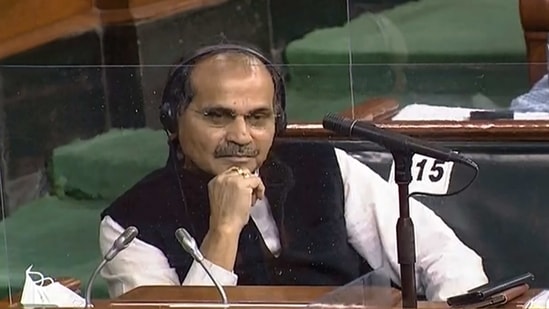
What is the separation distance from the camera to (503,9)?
396 cm

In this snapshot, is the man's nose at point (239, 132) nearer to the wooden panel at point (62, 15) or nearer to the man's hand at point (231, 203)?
the man's hand at point (231, 203)

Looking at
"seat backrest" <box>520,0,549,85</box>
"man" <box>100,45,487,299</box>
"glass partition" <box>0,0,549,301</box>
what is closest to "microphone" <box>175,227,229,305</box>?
"man" <box>100,45,487,299</box>

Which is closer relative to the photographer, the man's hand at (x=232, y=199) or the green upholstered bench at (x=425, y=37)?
the man's hand at (x=232, y=199)

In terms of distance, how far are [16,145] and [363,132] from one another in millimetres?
564

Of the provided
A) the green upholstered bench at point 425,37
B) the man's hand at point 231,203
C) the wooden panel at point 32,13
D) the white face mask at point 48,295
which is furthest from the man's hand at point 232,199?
the wooden panel at point 32,13

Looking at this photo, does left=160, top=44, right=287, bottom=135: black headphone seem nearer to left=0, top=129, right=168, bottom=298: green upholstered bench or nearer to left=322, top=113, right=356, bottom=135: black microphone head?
left=0, top=129, right=168, bottom=298: green upholstered bench

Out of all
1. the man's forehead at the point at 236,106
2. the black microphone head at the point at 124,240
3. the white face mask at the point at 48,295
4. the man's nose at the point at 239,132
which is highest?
the man's forehead at the point at 236,106

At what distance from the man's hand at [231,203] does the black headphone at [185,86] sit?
97mm

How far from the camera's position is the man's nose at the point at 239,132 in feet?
5.99

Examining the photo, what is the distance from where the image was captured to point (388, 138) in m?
1.49

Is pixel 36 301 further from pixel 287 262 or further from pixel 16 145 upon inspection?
Result: pixel 287 262

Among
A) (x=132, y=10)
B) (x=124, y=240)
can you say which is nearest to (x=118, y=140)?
(x=124, y=240)

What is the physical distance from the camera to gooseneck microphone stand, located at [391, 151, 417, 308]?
1490 millimetres

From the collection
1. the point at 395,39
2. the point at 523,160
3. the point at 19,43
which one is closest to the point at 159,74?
the point at 523,160
